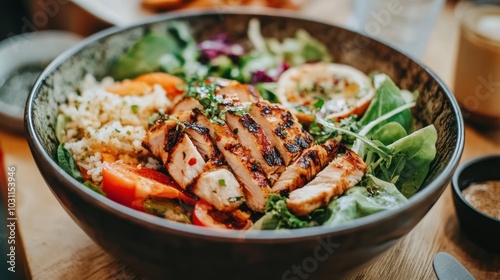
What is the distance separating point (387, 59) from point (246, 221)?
1.20 m

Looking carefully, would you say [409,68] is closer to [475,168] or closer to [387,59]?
[387,59]

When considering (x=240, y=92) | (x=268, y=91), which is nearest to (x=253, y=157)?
(x=240, y=92)

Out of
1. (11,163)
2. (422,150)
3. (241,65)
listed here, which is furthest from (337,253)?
(11,163)

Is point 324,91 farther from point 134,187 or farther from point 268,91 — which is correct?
point 134,187

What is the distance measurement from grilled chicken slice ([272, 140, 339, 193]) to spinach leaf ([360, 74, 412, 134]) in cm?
42

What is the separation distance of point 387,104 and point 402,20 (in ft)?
3.31

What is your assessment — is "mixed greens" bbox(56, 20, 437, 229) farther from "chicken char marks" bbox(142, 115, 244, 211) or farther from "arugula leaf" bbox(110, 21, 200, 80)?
"chicken char marks" bbox(142, 115, 244, 211)

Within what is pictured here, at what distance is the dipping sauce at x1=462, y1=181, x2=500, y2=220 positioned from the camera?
6.39 ft

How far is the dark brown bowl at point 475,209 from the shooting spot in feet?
5.97

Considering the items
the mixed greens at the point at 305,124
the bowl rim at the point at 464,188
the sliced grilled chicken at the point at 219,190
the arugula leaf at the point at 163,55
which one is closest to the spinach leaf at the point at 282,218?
the mixed greens at the point at 305,124

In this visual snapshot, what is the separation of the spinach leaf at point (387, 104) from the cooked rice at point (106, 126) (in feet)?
2.86

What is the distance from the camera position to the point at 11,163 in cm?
234

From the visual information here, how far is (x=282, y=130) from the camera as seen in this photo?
1779 mm

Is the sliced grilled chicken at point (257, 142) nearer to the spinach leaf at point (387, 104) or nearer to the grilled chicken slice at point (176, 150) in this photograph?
the grilled chicken slice at point (176, 150)
